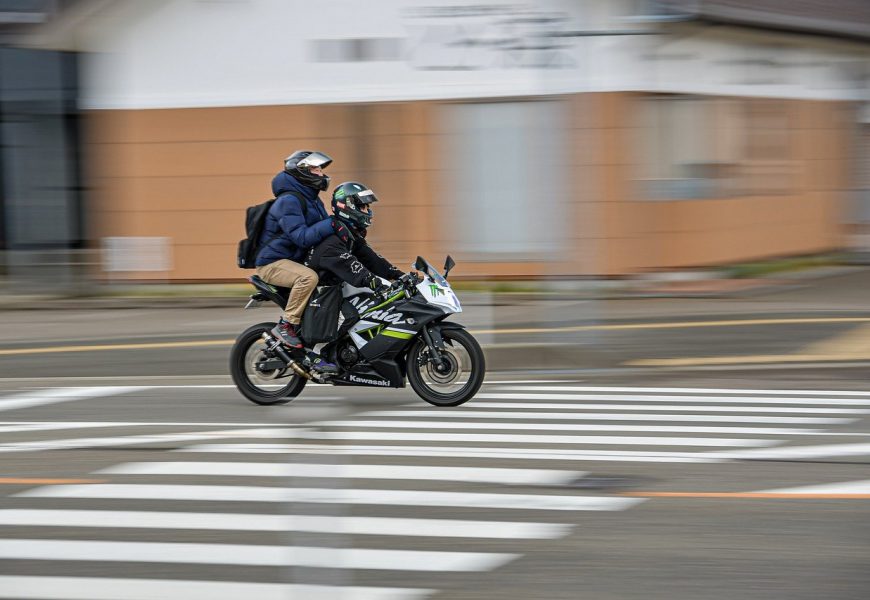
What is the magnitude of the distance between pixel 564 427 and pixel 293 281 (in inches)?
92.8

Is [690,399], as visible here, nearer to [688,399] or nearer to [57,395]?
[688,399]

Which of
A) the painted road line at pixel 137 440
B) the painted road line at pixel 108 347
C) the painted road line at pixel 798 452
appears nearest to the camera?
the painted road line at pixel 798 452

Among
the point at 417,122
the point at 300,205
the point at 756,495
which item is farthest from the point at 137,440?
the point at 417,122

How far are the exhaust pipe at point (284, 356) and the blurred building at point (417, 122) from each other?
8.31 m

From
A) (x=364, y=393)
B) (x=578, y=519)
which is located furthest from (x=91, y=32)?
(x=578, y=519)

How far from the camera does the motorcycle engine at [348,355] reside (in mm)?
10375

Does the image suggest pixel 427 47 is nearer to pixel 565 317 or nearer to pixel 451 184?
pixel 451 184

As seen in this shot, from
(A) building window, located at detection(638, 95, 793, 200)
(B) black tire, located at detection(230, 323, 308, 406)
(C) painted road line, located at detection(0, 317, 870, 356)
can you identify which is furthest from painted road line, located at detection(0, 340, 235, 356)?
(A) building window, located at detection(638, 95, 793, 200)

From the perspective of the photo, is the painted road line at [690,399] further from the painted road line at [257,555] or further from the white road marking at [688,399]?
the painted road line at [257,555]

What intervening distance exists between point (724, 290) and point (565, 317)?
16.9ft

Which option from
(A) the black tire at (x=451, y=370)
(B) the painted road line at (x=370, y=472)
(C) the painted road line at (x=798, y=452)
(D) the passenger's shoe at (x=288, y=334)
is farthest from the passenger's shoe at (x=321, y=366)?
(C) the painted road line at (x=798, y=452)

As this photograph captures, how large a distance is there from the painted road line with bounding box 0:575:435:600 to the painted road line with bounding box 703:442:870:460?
10.8 ft

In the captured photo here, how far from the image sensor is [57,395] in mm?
11562

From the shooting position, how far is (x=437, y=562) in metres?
6.05
